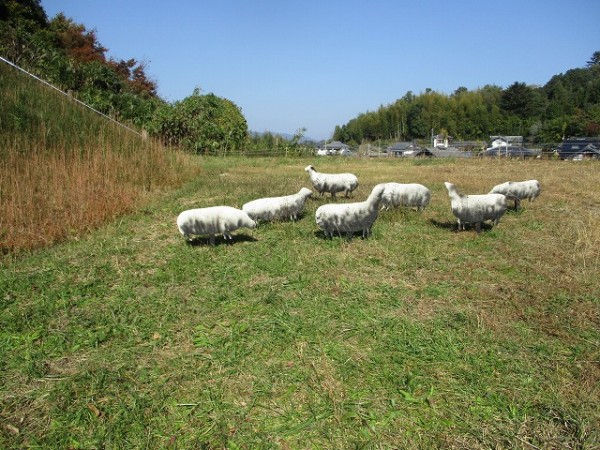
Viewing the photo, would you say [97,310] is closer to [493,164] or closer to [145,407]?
[145,407]

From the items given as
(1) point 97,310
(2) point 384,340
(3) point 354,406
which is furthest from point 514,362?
(1) point 97,310

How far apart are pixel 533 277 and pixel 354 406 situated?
343cm

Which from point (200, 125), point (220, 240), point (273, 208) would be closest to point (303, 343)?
point (220, 240)

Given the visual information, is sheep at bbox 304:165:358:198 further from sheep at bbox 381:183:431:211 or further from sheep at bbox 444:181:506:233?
sheep at bbox 444:181:506:233

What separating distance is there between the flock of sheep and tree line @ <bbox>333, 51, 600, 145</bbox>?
2570 inches

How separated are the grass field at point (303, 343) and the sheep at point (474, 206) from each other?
411 millimetres

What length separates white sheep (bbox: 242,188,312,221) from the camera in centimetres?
736

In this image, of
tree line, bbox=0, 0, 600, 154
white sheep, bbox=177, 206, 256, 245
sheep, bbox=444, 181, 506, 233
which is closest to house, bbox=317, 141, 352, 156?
tree line, bbox=0, 0, 600, 154

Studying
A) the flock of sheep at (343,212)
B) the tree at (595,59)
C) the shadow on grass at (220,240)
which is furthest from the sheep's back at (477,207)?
the tree at (595,59)

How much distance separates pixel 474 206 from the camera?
6914mm

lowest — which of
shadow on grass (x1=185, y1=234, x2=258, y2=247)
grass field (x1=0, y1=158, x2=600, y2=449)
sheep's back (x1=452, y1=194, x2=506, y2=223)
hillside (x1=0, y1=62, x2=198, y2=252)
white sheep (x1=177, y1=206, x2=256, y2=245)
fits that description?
grass field (x1=0, y1=158, x2=600, y2=449)

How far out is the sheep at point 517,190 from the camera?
886 centimetres

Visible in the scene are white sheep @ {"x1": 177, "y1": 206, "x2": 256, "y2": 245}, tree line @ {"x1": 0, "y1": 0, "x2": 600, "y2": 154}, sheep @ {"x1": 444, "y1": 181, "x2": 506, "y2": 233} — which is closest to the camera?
white sheep @ {"x1": 177, "y1": 206, "x2": 256, "y2": 245}

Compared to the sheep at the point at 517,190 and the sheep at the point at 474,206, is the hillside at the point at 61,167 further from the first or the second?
the sheep at the point at 517,190
